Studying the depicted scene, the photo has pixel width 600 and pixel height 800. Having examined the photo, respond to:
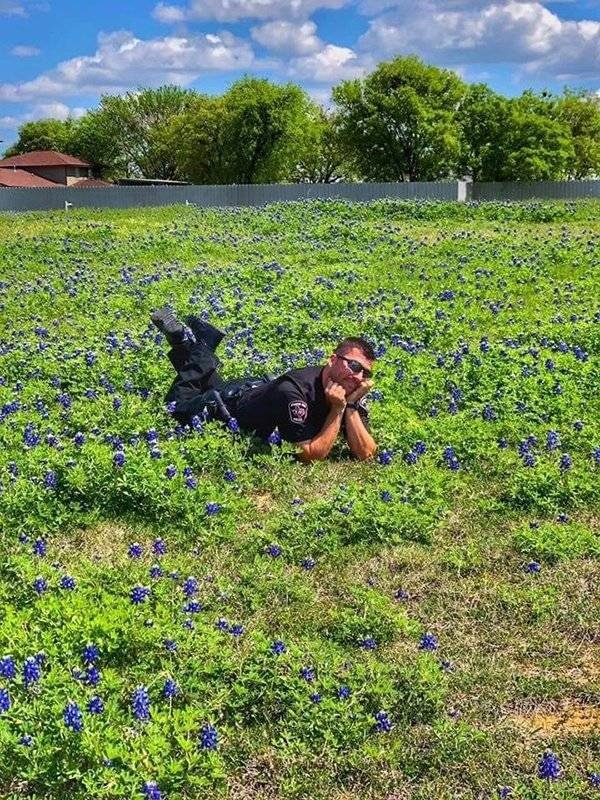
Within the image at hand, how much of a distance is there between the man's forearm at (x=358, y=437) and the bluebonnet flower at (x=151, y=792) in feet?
11.4

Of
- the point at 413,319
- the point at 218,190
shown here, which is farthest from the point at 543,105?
the point at 413,319

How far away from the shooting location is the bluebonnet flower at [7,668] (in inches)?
146

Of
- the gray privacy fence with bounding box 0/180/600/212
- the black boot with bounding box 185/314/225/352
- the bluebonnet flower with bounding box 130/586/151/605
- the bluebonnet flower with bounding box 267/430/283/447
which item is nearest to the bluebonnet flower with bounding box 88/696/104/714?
the bluebonnet flower with bounding box 130/586/151/605

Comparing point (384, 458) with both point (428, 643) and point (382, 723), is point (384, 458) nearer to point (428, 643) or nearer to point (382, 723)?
point (428, 643)

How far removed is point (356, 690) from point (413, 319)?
650cm

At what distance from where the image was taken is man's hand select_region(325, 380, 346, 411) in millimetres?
6094

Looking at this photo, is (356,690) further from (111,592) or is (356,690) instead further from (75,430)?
(75,430)

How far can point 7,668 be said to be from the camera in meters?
3.70

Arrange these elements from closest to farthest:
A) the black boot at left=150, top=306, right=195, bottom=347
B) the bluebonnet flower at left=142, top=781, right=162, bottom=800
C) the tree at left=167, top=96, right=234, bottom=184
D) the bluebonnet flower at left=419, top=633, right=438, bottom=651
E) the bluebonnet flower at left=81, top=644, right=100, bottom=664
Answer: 1. the bluebonnet flower at left=142, top=781, right=162, bottom=800
2. the bluebonnet flower at left=81, top=644, right=100, bottom=664
3. the bluebonnet flower at left=419, top=633, right=438, bottom=651
4. the black boot at left=150, top=306, right=195, bottom=347
5. the tree at left=167, top=96, right=234, bottom=184

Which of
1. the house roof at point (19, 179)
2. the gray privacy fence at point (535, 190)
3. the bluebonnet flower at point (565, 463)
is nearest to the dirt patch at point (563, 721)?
the bluebonnet flower at point (565, 463)

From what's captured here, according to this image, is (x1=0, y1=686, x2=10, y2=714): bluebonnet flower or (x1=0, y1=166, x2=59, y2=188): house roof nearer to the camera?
(x1=0, y1=686, x2=10, y2=714): bluebonnet flower

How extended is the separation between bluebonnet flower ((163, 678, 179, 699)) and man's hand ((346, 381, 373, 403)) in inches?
112

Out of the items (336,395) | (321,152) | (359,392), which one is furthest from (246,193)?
(336,395)

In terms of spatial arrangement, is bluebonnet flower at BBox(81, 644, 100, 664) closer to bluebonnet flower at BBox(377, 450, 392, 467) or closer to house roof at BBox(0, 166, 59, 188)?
bluebonnet flower at BBox(377, 450, 392, 467)
